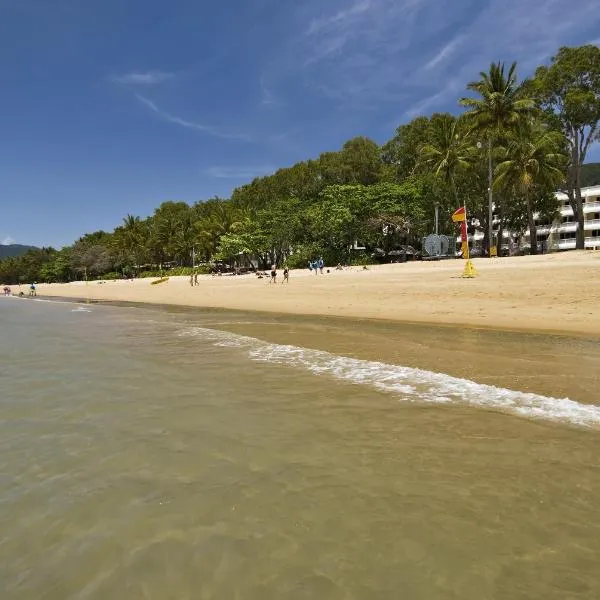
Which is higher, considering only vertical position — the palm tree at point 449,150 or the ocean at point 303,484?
the palm tree at point 449,150

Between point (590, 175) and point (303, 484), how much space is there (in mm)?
102989

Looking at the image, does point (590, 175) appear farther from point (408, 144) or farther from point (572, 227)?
point (408, 144)

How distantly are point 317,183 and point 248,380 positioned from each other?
60925 mm

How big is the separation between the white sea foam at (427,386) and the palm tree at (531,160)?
118 ft

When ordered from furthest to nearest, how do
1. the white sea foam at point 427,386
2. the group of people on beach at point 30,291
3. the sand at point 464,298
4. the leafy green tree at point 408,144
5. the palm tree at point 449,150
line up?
the group of people on beach at point 30,291, the leafy green tree at point 408,144, the palm tree at point 449,150, the sand at point 464,298, the white sea foam at point 427,386

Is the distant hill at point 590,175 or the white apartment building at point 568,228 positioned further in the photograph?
the distant hill at point 590,175

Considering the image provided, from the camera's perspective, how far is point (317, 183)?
6594cm

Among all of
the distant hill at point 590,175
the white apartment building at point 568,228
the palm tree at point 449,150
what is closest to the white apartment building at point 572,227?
the white apartment building at point 568,228

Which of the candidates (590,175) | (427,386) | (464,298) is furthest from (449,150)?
(590,175)

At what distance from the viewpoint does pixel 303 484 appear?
3.99 meters

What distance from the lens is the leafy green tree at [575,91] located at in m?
40.5

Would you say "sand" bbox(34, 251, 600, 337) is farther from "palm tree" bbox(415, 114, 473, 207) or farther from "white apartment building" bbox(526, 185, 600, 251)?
"white apartment building" bbox(526, 185, 600, 251)

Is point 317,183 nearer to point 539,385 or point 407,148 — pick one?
point 407,148

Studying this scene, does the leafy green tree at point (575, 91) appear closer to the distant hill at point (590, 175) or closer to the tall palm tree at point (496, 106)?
the tall palm tree at point (496, 106)
